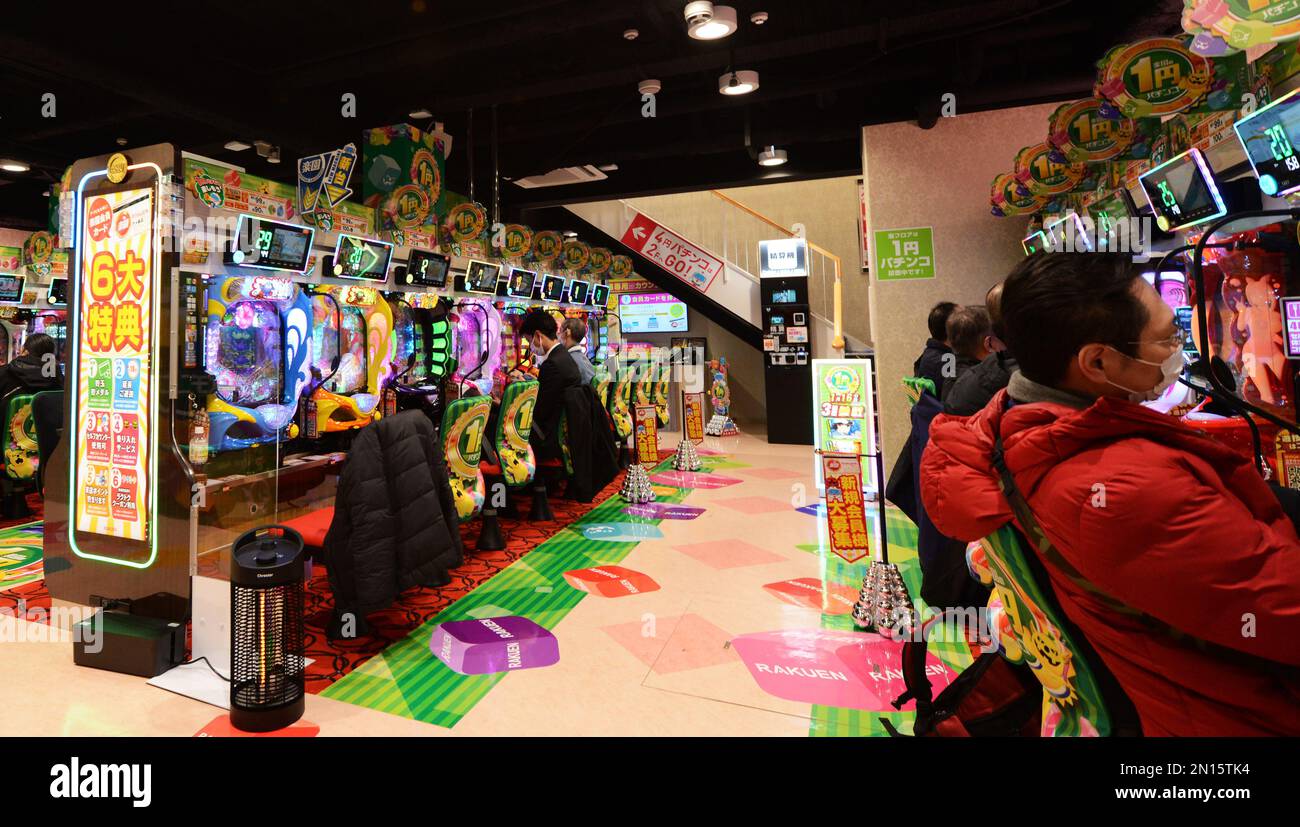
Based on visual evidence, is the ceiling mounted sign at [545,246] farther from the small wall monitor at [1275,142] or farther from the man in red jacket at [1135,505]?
the man in red jacket at [1135,505]

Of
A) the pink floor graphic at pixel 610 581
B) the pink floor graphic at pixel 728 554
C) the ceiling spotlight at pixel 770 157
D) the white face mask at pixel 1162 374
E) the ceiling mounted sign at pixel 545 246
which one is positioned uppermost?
the ceiling spotlight at pixel 770 157

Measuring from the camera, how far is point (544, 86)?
566cm

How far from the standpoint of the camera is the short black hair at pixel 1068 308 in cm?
107

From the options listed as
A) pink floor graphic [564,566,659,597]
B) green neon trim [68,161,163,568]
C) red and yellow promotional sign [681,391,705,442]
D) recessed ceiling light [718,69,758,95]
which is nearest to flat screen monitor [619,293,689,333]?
red and yellow promotional sign [681,391,705,442]

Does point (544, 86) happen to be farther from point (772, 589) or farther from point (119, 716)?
point (119, 716)

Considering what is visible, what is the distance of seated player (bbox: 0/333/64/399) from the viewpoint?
4.96 meters

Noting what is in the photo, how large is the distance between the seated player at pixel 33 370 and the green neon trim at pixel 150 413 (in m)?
3.00

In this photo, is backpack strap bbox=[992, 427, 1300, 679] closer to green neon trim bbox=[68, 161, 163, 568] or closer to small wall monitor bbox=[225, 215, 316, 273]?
green neon trim bbox=[68, 161, 163, 568]

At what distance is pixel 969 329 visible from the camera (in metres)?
2.68

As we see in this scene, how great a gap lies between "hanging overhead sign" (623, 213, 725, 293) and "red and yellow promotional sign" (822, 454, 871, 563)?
7.20m

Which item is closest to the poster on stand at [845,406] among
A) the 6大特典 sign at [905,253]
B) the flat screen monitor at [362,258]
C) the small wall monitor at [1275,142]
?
the 6大特典 sign at [905,253]

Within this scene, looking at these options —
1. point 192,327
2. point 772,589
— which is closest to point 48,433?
point 192,327

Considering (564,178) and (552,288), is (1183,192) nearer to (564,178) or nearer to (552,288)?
(552,288)

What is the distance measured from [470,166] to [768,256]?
4185 mm
